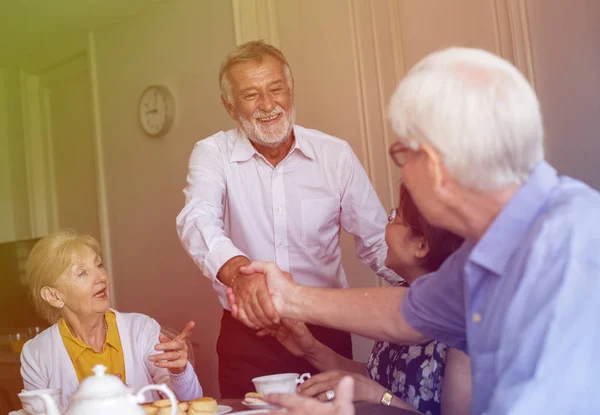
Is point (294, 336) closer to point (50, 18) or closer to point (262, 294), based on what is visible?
point (262, 294)

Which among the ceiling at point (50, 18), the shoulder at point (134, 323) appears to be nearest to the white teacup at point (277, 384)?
the shoulder at point (134, 323)

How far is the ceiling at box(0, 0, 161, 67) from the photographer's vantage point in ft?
16.3

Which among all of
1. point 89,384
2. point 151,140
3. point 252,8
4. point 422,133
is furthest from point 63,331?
point 151,140

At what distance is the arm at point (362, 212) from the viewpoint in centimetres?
270

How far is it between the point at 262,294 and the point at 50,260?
936mm

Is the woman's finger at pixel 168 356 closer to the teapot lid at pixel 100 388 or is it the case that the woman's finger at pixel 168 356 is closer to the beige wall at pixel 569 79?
the teapot lid at pixel 100 388

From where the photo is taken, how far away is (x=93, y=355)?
240cm

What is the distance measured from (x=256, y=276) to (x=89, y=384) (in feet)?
2.79

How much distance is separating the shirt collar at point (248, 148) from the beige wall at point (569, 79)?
888 mm

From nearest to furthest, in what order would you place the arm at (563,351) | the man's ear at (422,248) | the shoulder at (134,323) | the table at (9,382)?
the arm at (563,351) < the man's ear at (422,248) < the shoulder at (134,323) < the table at (9,382)

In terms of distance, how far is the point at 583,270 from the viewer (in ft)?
2.99

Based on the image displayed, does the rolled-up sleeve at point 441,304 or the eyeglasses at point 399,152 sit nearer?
the eyeglasses at point 399,152

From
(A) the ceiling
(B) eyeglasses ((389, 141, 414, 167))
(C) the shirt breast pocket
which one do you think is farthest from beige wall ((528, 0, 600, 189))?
(A) the ceiling

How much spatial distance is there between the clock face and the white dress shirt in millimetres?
2025
